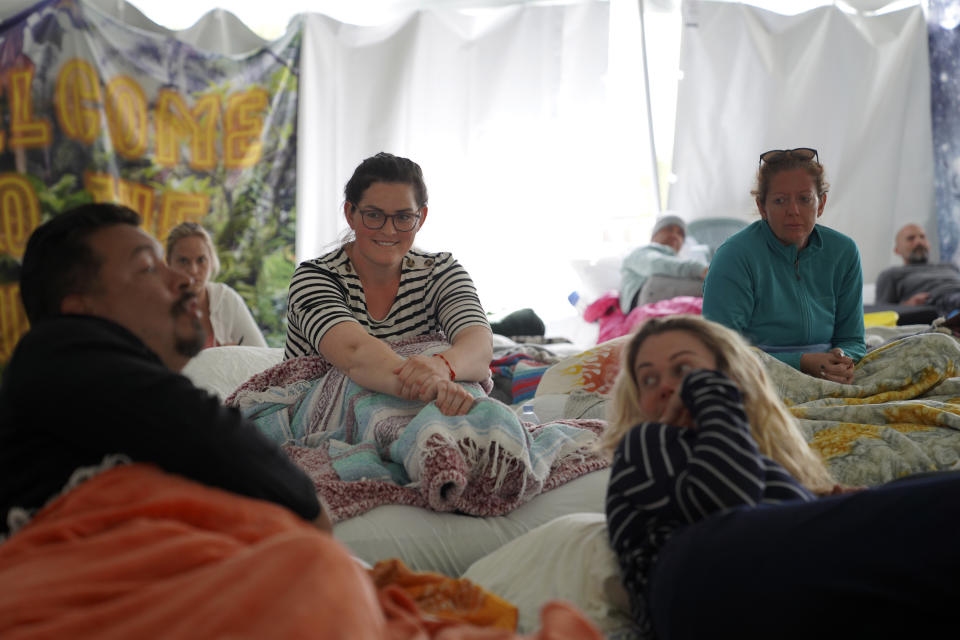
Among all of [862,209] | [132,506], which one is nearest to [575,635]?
[132,506]

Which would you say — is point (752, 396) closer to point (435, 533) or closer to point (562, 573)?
point (562, 573)

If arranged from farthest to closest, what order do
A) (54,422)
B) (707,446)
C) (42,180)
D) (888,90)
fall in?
(888,90) < (42,180) < (707,446) < (54,422)

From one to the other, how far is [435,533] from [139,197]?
3466 millimetres

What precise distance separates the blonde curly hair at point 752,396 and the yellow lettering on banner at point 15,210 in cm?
366

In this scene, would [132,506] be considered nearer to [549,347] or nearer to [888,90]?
[549,347]

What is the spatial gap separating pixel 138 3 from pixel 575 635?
455 cm

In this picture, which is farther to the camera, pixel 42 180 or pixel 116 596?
pixel 42 180

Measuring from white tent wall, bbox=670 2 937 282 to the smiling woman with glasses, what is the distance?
333 cm

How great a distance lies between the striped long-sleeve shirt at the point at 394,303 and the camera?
1988mm

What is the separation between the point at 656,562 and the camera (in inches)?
43.5

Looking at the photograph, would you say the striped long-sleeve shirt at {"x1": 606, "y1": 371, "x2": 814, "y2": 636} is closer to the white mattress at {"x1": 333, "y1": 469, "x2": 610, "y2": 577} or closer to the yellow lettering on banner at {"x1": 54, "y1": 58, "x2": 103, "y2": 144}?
the white mattress at {"x1": 333, "y1": 469, "x2": 610, "y2": 577}

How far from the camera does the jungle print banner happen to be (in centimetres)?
416

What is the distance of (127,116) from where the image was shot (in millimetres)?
4355

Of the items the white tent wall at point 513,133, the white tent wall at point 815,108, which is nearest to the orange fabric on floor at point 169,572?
the white tent wall at point 513,133
